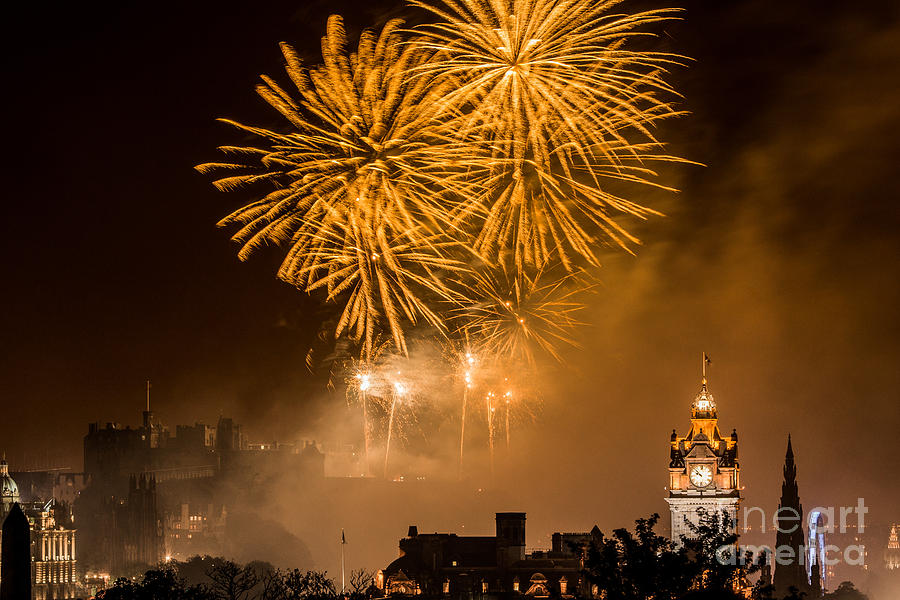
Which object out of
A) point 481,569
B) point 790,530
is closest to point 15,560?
point 481,569

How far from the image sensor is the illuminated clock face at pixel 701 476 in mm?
90812

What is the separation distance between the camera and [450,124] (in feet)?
133

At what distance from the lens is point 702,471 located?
9119cm

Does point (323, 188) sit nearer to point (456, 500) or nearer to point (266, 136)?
point (266, 136)

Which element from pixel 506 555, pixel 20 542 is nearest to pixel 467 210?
pixel 20 542

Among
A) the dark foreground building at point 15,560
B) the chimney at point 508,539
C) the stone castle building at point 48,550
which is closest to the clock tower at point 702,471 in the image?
the chimney at point 508,539

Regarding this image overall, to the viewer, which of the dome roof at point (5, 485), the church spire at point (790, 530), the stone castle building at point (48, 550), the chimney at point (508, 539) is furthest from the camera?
the dome roof at point (5, 485)

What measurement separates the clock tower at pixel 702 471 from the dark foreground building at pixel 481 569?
8.32 m

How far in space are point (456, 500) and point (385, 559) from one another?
46.9 feet

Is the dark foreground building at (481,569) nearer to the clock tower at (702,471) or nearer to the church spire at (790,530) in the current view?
the clock tower at (702,471)

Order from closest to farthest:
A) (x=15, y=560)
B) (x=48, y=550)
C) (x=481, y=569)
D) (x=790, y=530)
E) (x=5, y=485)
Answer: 1. (x=15, y=560)
2. (x=481, y=569)
3. (x=790, y=530)
4. (x=48, y=550)
5. (x=5, y=485)

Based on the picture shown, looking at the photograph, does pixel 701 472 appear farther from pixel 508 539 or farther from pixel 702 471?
pixel 508 539

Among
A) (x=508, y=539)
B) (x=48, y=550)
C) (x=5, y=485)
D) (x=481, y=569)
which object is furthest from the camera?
(x=5, y=485)

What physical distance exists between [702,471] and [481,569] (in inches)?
766
